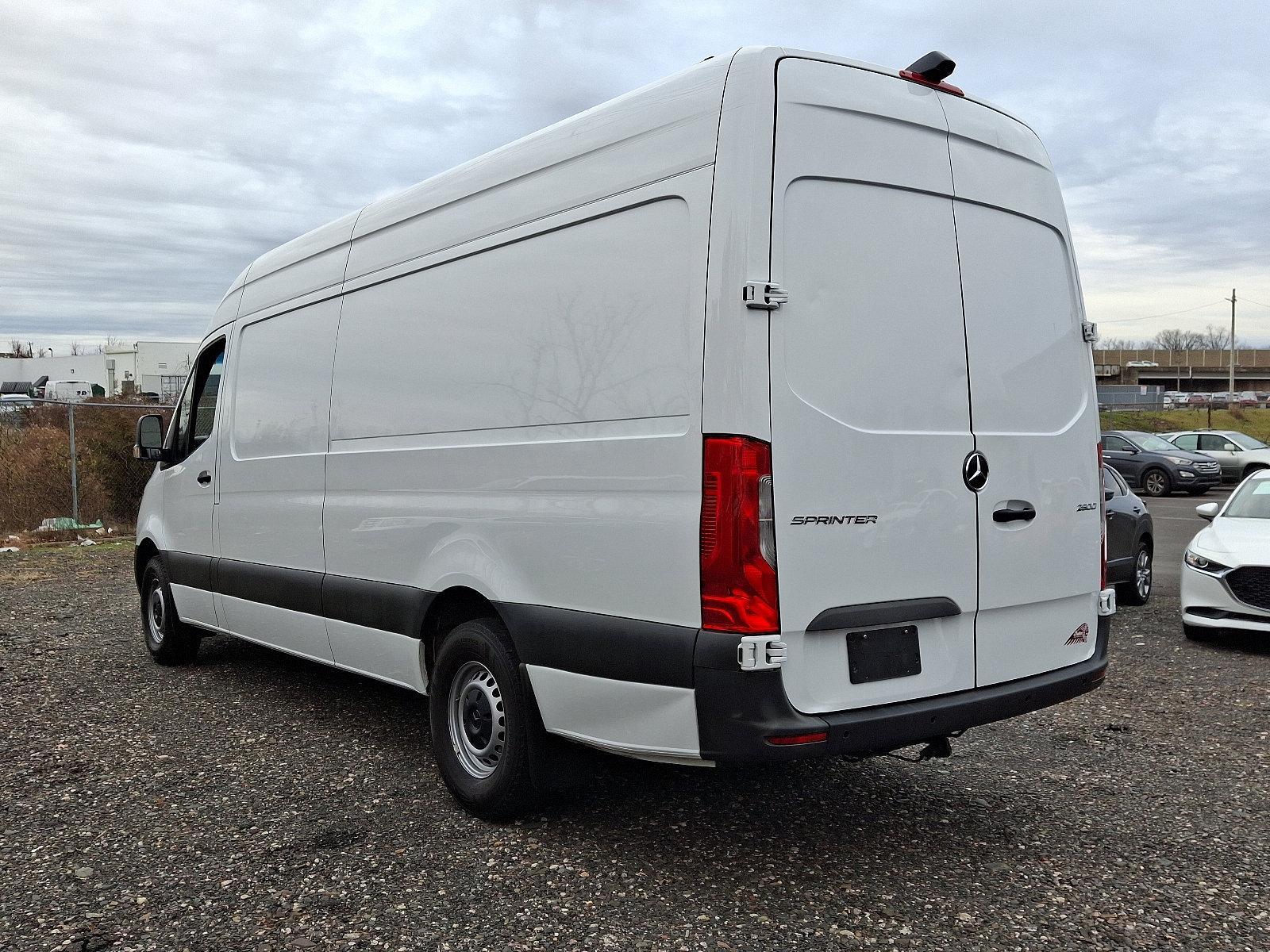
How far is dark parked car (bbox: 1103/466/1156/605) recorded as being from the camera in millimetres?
9539

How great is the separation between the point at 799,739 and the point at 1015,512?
1239 mm

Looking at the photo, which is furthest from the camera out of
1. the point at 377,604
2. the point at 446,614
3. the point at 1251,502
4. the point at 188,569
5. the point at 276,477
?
the point at 1251,502

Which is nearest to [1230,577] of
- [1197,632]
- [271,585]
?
[1197,632]

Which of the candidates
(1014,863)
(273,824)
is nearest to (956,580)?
(1014,863)

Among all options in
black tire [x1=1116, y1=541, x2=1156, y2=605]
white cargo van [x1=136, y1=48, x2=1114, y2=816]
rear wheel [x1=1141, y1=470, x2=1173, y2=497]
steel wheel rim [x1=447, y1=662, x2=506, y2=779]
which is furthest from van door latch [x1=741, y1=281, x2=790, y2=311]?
rear wheel [x1=1141, y1=470, x2=1173, y2=497]

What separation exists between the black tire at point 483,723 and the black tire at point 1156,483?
926 inches

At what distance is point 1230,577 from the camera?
7789 mm

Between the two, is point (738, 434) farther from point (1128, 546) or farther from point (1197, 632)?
point (1128, 546)

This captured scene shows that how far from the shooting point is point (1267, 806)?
4422 millimetres

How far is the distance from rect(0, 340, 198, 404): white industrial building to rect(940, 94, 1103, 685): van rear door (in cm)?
4289

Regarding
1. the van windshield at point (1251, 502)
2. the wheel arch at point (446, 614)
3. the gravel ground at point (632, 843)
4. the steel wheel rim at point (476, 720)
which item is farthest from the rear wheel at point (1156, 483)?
the steel wheel rim at point (476, 720)

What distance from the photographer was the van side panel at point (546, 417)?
3.40 metres

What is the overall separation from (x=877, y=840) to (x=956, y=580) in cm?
112

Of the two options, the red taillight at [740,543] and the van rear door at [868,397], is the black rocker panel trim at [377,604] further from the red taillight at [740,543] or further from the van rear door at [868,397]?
the van rear door at [868,397]
